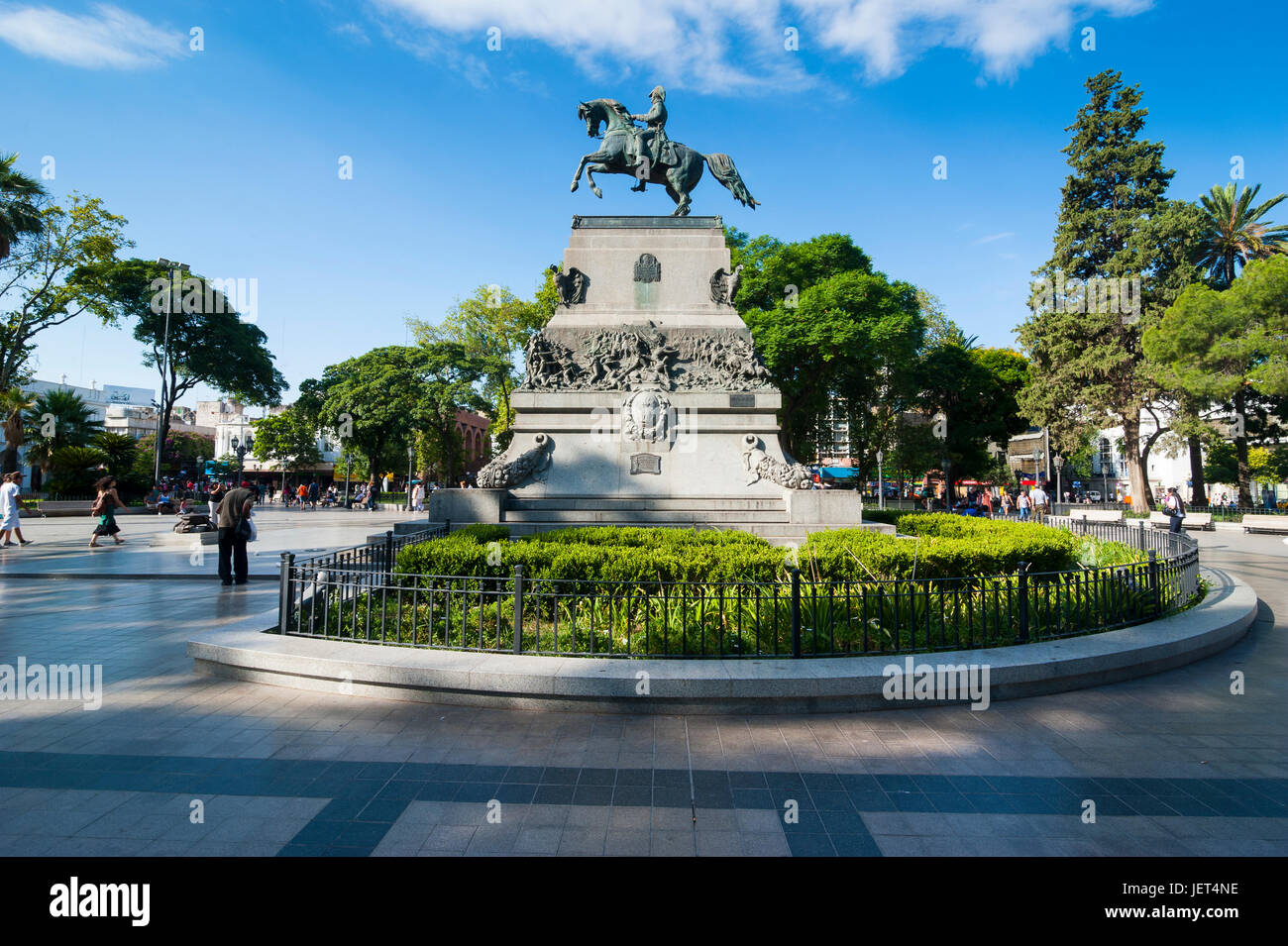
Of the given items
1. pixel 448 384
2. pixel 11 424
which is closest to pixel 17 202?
pixel 11 424

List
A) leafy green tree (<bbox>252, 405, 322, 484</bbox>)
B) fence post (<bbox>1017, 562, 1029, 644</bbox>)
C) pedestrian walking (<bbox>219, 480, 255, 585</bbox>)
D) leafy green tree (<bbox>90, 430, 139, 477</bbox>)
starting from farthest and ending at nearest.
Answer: leafy green tree (<bbox>252, 405, 322, 484</bbox>) < leafy green tree (<bbox>90, 430, 139, 477</bbox>) < pedestrian walking (<bbox>219, 480, 255, 585</bbox>) < fence post (<bbox>1017, 562, 1029, 644</bbox>)

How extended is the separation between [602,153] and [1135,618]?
15.2 metres

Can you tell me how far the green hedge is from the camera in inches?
297

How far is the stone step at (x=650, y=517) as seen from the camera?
1403 centimetres

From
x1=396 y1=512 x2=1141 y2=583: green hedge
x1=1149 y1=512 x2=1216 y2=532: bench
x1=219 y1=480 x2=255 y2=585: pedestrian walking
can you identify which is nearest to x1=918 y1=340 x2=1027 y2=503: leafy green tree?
x1=1149 y1=512 x2=1216 y2=532: bench

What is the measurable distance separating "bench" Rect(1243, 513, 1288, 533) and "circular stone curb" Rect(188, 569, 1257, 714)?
2657 cm

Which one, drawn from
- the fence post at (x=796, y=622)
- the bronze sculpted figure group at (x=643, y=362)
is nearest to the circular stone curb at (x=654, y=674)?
the fence post at (x=796, y=622)

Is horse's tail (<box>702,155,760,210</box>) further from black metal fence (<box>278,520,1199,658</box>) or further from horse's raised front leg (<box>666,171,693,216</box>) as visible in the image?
black metal fence (<box>278,520,1199,658</box>)

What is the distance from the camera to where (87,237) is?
32781 millimetres

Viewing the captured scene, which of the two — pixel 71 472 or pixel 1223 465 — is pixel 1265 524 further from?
pixel 71 472

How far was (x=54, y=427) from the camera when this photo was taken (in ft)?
120

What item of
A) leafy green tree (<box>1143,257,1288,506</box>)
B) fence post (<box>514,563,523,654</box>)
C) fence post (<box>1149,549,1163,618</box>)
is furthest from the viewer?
leafy green tree (<box>1143,257,1288,506</box>)

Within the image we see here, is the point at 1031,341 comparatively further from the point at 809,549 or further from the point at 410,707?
the point at 410,707
